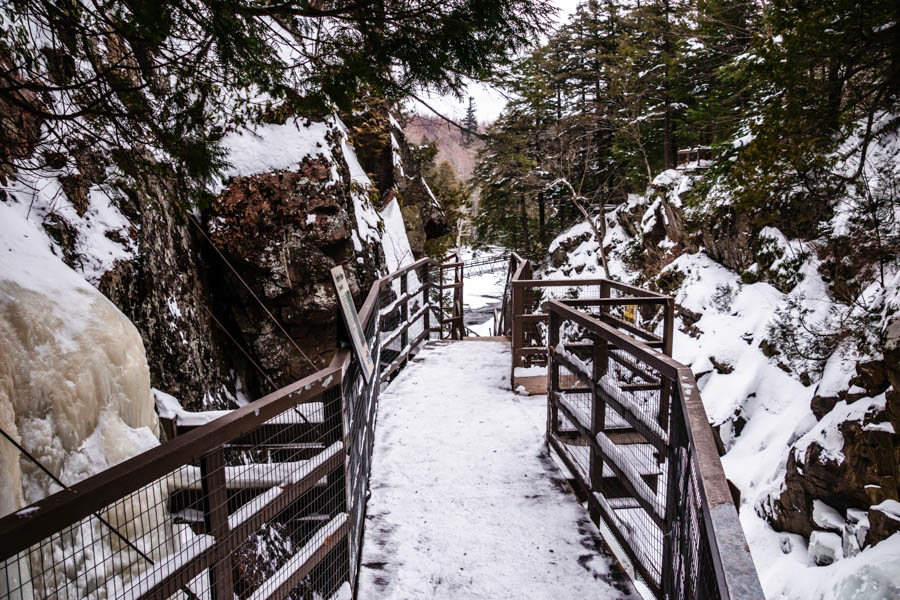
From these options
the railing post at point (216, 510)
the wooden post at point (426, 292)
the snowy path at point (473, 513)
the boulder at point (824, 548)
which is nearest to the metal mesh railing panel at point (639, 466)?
the snowy path at point (473, 513)

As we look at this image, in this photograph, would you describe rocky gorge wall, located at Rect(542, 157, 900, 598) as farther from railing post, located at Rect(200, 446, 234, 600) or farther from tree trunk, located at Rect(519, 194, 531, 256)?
tree trunk, located at Rect(519, 194, 531, 256)

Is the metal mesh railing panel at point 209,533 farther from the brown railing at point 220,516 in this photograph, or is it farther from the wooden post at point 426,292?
the wooden post at point 426,292

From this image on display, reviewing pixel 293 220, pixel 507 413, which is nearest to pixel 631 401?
pixel 507 413

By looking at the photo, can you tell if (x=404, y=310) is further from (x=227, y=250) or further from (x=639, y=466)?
(x=639, y=466)

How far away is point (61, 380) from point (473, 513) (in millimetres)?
2549

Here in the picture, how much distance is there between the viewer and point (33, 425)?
7.30ft

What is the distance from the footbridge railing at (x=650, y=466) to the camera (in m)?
1.33

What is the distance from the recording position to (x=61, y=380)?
7.80 ft

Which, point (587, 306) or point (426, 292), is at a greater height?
point (587, 306)

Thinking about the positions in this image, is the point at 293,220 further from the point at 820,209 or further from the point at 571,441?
the point at 820,209

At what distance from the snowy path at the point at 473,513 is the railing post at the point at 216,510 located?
1232 mm

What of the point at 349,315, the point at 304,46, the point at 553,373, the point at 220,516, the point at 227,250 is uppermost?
the point at 304,46

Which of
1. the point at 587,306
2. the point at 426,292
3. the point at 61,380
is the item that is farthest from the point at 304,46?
the point at 426,292

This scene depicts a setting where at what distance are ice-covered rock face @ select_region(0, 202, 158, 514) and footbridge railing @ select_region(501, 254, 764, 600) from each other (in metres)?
2.49
